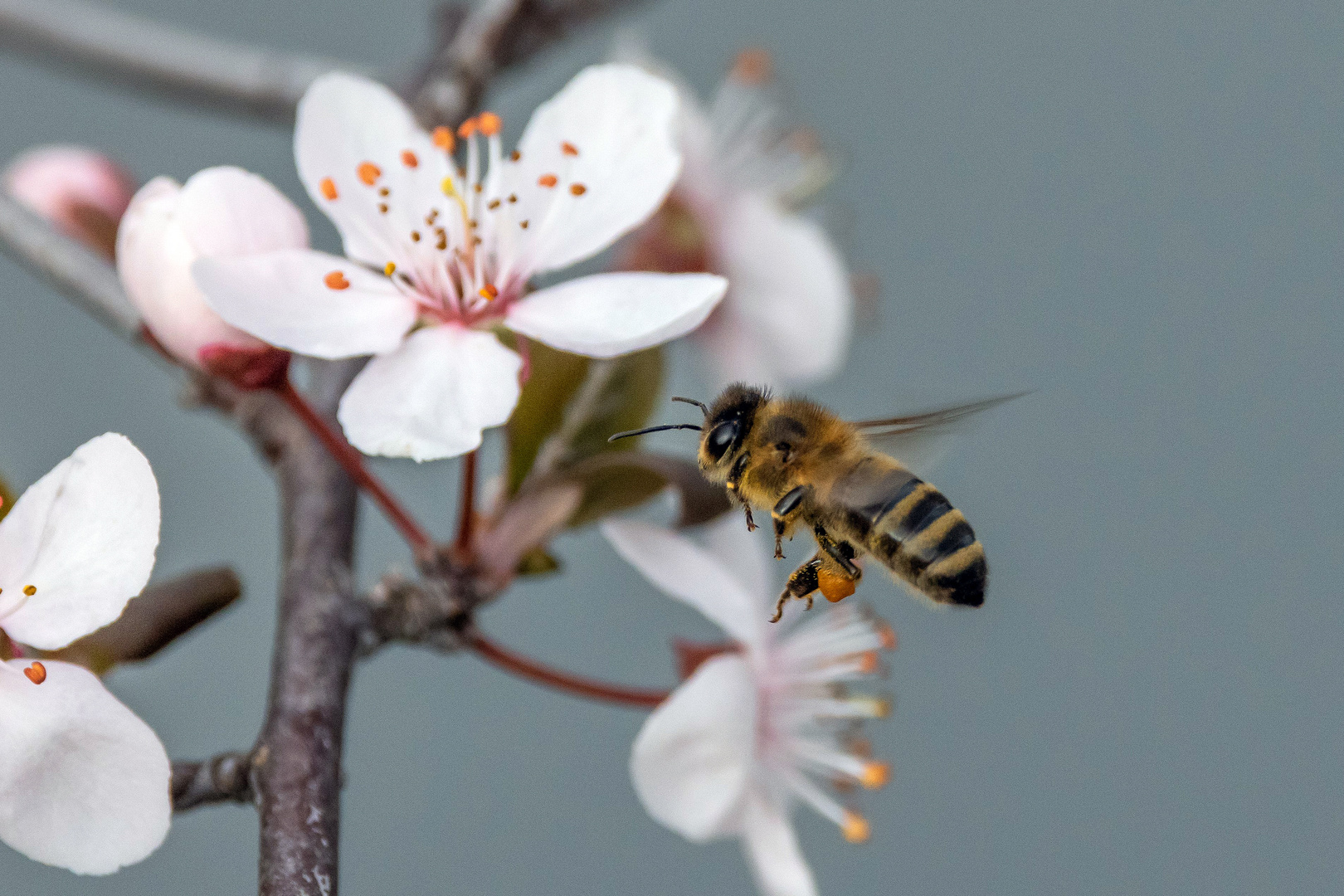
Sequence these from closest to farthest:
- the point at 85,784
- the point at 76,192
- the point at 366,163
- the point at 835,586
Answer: the point at 85,784, the point at 835,586, the point at 366,163, the point at 76,192

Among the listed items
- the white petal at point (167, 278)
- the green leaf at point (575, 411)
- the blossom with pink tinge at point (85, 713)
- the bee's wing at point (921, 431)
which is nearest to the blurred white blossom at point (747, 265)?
the green leaf at point (575, 411)

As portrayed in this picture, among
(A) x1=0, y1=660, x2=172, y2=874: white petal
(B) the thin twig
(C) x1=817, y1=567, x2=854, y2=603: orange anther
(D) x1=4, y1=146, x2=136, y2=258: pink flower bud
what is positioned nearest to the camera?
(A) x1=0, y1=660, x2=172, y2=874: white petal

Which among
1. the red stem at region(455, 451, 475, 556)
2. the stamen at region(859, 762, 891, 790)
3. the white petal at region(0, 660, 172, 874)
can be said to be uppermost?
the red stem at region(455, 451, 475, 556)

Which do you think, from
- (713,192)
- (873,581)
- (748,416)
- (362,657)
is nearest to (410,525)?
(362,657)

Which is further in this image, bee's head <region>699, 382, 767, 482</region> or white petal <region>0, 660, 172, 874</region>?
bee's head <region>699, 382, 767, 482</region>

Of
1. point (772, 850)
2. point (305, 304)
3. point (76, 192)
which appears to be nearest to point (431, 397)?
point (305, 304)

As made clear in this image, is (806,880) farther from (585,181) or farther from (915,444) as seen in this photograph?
(585,181)

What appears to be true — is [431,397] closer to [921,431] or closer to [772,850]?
[921,431]

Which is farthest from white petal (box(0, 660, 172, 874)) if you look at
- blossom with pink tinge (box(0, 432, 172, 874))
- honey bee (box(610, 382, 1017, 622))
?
honey bee (box(610, 382, 1017, 622))

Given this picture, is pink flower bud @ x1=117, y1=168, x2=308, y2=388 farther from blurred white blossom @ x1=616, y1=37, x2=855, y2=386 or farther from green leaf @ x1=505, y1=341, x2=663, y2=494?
blurred white blossom @ x1=616, y1=37, x2=855, y2=386
